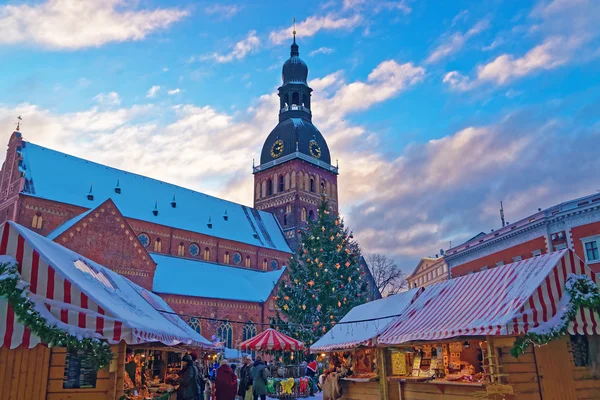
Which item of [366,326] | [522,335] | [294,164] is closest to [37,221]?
[366,326]

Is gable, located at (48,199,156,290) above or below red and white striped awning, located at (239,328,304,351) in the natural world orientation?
above

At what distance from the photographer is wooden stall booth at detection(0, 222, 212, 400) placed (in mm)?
7938

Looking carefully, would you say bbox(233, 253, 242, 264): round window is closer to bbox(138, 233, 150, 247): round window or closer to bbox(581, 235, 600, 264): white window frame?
bbox(138, 233, 150, 247): round window

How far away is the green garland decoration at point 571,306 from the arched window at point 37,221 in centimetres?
3455

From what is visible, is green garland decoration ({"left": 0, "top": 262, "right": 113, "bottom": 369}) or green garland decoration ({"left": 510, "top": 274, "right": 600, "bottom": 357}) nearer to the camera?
green garland decoration ({"left": 0, "top": 262, "right": 113, "bottom": 369})

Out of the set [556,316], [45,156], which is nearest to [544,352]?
[556,316]

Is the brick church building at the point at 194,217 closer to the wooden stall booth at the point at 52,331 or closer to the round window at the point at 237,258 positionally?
the round window at the point at 237,258

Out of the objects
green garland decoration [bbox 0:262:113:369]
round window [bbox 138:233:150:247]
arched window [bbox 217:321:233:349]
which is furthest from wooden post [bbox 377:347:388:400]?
round window [bbox 138:233:150:247]

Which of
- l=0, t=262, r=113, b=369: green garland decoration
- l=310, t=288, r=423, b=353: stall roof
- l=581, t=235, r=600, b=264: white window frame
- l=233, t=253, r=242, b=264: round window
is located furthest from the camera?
l=233, t=253, r=242, b=264: round window

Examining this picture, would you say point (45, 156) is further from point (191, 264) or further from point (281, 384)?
point (281, 384)

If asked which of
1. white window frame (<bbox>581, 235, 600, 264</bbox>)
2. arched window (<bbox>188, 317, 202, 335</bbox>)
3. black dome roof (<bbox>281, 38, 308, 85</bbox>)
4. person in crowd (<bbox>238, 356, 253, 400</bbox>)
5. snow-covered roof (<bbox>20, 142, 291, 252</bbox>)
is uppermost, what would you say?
black dome roof (<bbox>281, 38, 308, 85</bbox>)

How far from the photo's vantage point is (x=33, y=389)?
820cm

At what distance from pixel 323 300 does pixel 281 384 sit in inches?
248

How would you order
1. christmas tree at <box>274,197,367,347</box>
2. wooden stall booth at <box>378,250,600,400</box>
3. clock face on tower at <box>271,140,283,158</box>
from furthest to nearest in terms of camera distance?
clock face on tower at <box>271,140,283,158</box>
christmas tree at <box>274,197,367,347</box>
wooden stall booth at <box>378,250,600,400</box>
